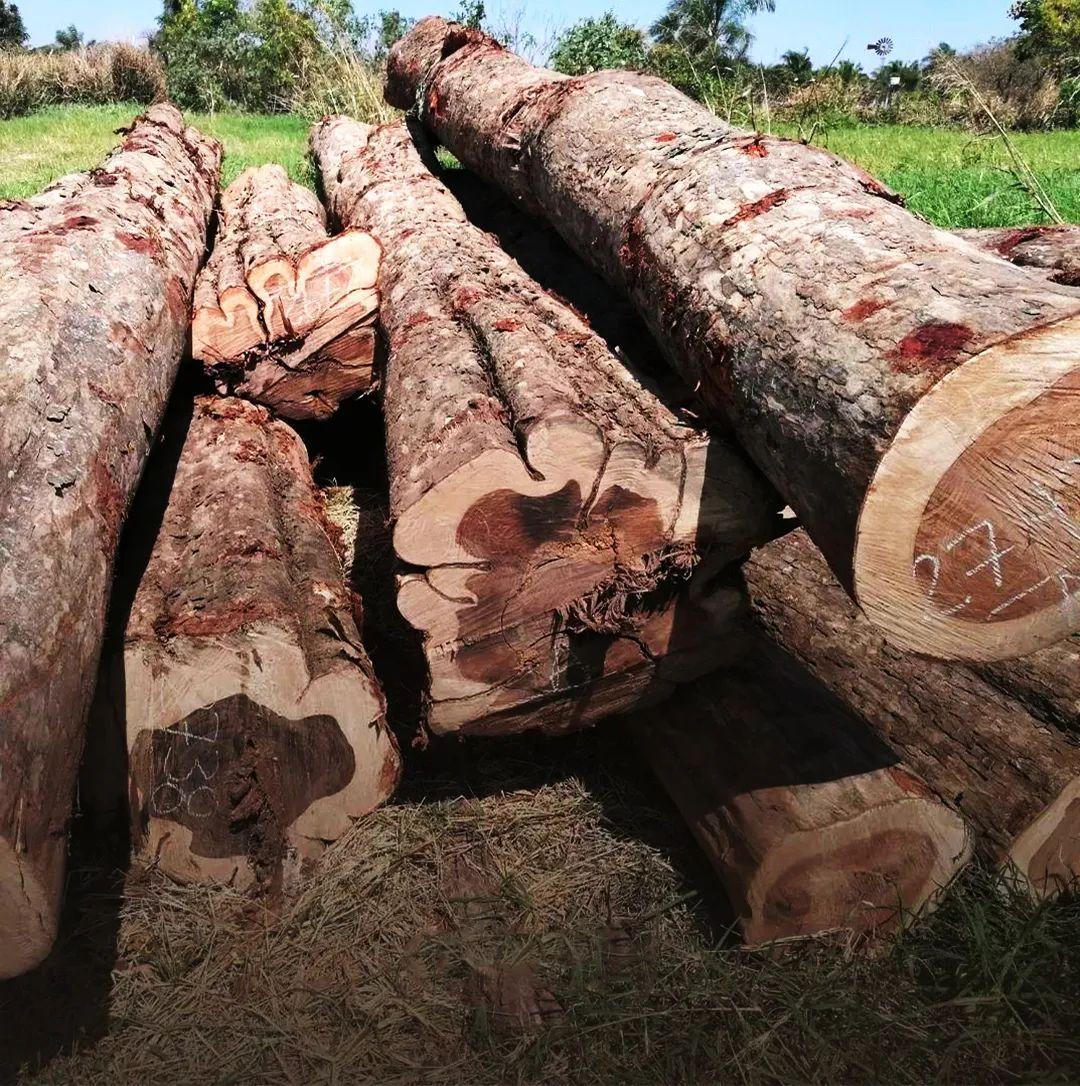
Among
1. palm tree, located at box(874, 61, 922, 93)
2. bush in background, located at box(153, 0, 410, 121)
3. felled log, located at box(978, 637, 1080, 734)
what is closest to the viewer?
felled log, located at box(978, 637, 1080, 734)

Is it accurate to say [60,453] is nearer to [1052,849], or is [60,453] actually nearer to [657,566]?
[657,566]

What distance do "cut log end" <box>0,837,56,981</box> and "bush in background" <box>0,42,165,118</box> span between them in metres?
21.8

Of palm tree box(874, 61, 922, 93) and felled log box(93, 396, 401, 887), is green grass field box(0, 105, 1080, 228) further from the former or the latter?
palm tree box(874, 61, 922, 93)

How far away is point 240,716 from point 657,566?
1098 millimetres

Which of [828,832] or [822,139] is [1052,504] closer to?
[828,832]

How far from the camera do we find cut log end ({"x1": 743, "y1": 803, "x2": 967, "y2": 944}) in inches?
89.7

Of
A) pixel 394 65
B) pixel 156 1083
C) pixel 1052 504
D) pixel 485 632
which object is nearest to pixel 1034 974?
pixel 1052 504

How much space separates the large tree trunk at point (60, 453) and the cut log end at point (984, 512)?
1.68 metres

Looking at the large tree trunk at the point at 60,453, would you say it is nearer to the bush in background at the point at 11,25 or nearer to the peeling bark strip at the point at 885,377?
the peeling bark strip at the point at 885,377

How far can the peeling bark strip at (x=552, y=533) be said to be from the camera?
90.8 inches

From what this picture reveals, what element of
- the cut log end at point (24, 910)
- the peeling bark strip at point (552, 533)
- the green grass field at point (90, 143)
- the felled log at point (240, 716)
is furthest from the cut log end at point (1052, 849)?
the green grass field at point (90, 143)

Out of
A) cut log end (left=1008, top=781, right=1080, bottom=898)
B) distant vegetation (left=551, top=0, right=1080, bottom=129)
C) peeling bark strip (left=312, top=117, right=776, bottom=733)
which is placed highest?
distant vegetation (left=551, top=0, right=1080, bottom=129)

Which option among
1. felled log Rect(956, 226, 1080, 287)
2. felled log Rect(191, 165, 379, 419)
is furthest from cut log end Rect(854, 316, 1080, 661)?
felled log Rect(191, 165, 379, 419)

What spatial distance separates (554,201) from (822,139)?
33.6ft
